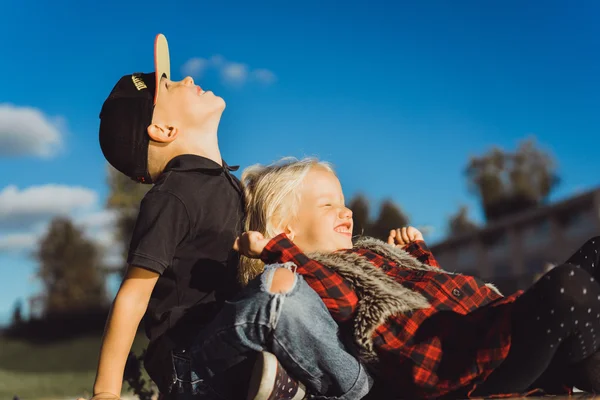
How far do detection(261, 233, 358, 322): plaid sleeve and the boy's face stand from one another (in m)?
0.85

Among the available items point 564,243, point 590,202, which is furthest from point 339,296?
point 564,243

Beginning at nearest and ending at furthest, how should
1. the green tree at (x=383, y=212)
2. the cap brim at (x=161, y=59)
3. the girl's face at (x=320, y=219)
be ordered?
the girl's face at (x=320, y=219) < the cap brim at (x=161, y=59) < the green tree at (x=383, y=212)

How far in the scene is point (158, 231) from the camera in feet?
6.95

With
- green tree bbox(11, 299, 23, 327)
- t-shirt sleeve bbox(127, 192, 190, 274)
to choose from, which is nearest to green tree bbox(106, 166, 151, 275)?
green tree bbox(11, 299, 23, 327)

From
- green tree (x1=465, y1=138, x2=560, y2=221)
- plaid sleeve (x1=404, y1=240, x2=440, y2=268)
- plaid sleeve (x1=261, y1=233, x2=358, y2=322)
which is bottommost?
plaid sleeve (x1=261, y1=233, x2=358, y2=322)

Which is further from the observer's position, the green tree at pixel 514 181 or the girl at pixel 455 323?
the green tree at pixel 514 181

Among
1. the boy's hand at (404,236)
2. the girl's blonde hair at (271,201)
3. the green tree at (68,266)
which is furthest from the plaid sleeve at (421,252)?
the green tree at (68,266)

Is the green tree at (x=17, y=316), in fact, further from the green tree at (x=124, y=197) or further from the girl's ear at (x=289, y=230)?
the girl's ear at (x=289, y=230)

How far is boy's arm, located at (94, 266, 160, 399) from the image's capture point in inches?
79.6

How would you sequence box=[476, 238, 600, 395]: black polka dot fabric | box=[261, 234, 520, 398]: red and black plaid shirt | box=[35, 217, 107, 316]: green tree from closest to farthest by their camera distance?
box=[476, 238, 600, 395]: black polka dot fabric
box=[261, 234, 520, 398]: red and black plaid shirt
box=[35, 217, 107, 316]: green tree

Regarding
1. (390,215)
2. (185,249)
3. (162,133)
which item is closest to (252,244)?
(185,249)

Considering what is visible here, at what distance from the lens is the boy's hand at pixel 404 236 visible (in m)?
2.81

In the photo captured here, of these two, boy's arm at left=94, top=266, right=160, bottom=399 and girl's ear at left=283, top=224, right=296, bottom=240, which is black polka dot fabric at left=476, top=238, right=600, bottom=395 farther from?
boy's arm at left=94, top=266, right=160, bottom=399

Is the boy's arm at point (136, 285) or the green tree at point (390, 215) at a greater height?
the green tree at point (390, 215)
